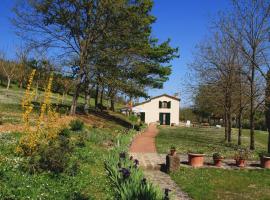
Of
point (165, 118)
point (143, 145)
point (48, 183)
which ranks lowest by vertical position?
point (48, 183)

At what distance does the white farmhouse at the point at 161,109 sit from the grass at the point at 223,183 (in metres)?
56.9

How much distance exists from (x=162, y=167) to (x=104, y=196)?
7652mm

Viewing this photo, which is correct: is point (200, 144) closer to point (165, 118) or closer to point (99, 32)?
point (99, 32)

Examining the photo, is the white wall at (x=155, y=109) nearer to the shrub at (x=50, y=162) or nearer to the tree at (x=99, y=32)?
the tree at (x=99, y=32)

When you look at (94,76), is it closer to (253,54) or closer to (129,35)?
(129,35)

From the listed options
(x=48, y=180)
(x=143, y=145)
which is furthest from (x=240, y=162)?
(x=48, y=180)

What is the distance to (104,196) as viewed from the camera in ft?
31.5

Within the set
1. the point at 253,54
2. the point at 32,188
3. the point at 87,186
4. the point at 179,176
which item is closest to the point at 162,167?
the point at 179,176

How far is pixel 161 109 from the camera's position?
74875 millimetres

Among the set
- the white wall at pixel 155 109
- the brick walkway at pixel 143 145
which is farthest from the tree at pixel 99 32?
the white wall at pixel 155 109

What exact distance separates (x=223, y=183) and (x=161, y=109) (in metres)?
60.8

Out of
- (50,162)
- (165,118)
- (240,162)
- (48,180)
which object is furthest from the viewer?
(165,118)

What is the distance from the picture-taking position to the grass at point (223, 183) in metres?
12.1

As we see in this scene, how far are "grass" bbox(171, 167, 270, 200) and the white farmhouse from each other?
187 ft
